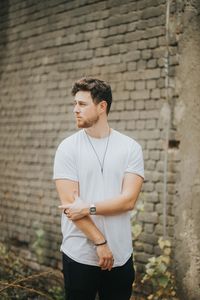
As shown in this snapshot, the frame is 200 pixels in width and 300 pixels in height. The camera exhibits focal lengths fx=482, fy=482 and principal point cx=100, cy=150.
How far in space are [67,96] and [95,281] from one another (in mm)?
3347

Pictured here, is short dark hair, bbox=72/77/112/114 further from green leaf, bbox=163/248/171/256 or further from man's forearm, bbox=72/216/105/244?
green leaf, bbox=163/248/171/256

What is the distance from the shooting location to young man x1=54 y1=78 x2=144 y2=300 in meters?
2.74

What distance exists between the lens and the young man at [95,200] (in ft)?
9.00

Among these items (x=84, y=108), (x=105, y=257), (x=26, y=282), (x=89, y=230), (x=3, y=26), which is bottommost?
(x=26, y=282)

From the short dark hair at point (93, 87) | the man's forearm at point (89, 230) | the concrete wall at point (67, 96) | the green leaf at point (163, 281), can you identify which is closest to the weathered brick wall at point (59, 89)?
the concrete wall at point (67, 96)

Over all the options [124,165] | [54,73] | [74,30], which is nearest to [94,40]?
[74,30]

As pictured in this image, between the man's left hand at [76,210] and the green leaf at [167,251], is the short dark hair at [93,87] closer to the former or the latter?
the man's left hand at [76,210]

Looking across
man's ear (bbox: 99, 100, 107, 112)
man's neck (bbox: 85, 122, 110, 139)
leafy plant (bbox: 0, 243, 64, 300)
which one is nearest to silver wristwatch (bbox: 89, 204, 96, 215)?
man's neck (bbox: 85, 122, 110, 139)

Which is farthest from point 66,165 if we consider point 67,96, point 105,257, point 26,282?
point 67,96

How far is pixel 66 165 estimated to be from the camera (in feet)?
9.15

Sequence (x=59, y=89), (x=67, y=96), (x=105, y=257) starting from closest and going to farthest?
(x=105, y=257) → (x=67, y=96) → (x=59, y=89)

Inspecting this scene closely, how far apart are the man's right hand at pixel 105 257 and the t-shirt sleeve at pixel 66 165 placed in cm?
42

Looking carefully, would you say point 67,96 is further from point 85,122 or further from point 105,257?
point 105,257

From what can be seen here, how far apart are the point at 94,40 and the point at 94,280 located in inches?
132
